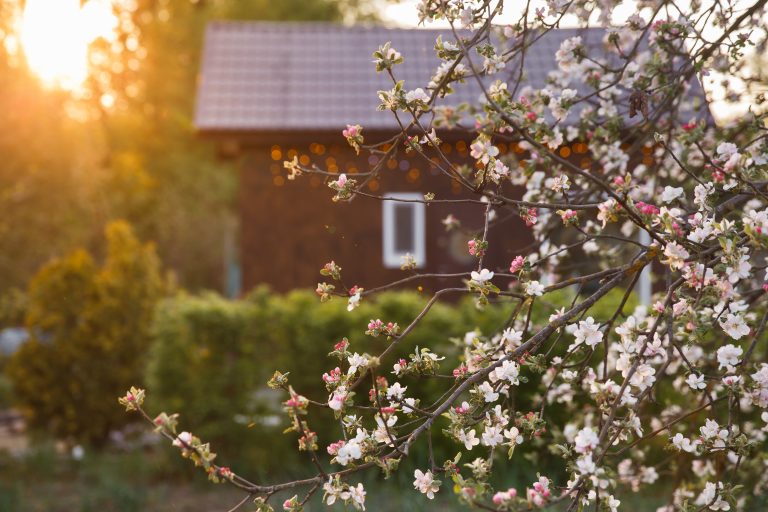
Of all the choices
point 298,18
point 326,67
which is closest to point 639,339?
point 326,67

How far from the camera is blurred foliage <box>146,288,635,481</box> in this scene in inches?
284

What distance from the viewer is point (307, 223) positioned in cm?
1121

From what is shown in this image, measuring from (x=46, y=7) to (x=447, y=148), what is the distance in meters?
5.99

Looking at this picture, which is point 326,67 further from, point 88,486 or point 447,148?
point 88,486

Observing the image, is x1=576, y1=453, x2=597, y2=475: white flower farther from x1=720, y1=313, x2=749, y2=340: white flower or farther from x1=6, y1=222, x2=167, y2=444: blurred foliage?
x1=6, y1=222, x2=167, y2=444: blurred foliage

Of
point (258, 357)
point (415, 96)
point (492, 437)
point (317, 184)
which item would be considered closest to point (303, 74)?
point (317, 184)

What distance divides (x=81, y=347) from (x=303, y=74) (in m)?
5.02

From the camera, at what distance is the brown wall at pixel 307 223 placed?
11008 mm

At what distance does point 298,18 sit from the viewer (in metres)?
28.4

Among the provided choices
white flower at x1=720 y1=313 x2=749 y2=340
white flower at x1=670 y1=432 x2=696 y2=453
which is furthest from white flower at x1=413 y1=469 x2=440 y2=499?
white flower at x1=720 y1=313 x2=749 y2=340

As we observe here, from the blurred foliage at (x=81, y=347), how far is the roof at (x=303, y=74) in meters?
2.43

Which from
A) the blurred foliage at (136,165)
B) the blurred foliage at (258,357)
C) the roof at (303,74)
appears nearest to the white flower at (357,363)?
the blurred foliage at (258,357)

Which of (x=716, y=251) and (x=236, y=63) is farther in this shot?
(x=236, y=63)

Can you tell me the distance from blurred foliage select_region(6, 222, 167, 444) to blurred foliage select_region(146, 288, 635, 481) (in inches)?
58.9
